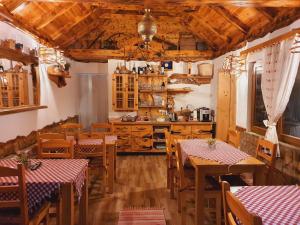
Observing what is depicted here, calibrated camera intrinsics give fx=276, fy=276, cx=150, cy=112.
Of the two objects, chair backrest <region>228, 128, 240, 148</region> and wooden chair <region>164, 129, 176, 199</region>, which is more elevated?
chair backrest <region>228, 128, 240, 148</region>

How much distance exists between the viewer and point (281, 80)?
344cm

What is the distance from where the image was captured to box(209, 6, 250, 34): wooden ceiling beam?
465cm

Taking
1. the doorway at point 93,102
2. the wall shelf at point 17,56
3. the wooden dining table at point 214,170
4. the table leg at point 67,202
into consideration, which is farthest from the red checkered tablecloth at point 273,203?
the doorway at point 93,102

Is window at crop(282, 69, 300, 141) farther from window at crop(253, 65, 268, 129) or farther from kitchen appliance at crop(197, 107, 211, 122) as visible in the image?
kitchen appliance at crop(197, 107, 211, 122)

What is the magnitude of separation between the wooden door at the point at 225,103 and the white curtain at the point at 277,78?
1641 mm

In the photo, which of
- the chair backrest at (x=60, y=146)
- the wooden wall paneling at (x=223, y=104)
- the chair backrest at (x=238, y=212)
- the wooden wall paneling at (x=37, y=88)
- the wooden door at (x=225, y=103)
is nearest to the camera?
the chair backrest at (x=238, y=212)

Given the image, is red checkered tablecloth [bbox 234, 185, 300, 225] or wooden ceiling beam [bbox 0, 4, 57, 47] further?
wooden ceiling beam [bbox 0, 4, 57, 47]

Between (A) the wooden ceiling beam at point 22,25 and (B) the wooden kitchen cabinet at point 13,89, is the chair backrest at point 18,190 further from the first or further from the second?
(A) the wooden ceiling beam at point 22,25

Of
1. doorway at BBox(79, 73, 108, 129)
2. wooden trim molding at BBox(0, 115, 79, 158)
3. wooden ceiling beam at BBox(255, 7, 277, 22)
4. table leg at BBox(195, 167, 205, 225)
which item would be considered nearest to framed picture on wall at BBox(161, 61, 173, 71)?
doorway at BBox(79, 73, 108, 129)

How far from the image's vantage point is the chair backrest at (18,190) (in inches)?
75.4

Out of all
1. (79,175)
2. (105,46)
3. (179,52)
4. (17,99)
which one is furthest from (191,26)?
(79,175)

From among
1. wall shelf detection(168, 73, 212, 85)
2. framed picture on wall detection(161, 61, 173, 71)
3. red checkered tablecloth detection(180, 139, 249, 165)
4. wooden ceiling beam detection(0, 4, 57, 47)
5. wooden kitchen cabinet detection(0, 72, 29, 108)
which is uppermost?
wooden ceiling beam detection(0, 4, 57, 47)

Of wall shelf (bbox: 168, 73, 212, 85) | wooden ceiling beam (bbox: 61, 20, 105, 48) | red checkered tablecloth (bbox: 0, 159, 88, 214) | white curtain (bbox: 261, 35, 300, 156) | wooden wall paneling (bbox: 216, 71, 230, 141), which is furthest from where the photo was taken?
wall shelf (bbox: 168, 73, 212, 85)

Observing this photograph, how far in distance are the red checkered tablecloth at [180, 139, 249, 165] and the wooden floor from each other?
2.57 feet
